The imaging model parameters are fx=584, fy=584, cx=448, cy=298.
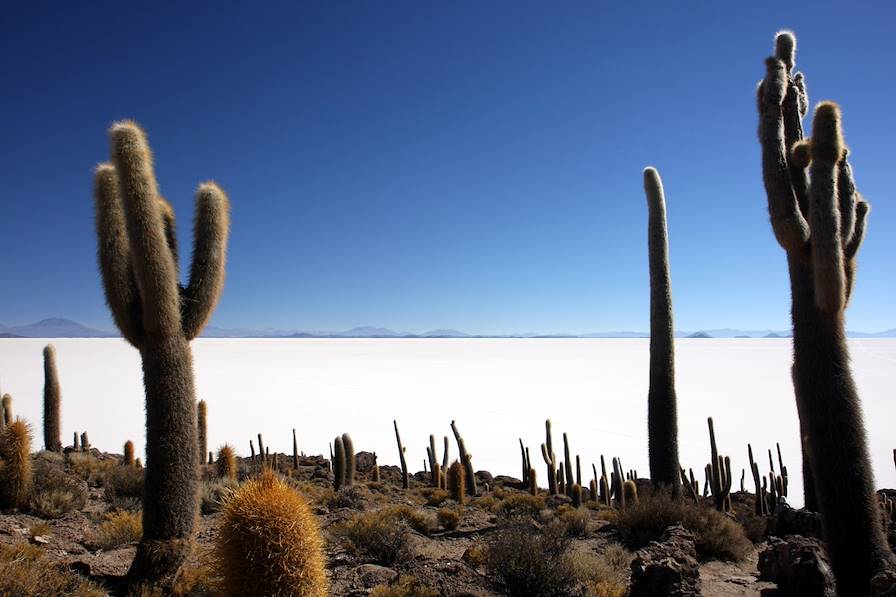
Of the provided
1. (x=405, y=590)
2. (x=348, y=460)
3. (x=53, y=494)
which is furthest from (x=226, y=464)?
(x=405, y=590)

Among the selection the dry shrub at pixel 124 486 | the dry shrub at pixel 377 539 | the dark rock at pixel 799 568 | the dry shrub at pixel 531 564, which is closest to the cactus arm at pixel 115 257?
the dry shrub at pixel 377 539

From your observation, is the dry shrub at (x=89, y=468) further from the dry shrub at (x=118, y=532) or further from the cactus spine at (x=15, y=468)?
the dry shrub at (x=118, y=532)

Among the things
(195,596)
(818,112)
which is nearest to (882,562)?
(818,112)

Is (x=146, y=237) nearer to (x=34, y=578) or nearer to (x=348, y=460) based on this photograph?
(x=34, y=578)

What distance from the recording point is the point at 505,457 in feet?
69.3

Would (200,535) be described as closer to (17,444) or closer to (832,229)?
(17,444)

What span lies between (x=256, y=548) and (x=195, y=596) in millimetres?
1859

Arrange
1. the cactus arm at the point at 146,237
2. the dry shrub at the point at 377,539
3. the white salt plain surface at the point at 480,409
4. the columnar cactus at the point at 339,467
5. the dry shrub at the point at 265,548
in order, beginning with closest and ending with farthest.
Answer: the dry shrub at the point at 265,548
the cactus arm at the point at 146,237
the dry shrub at the point at 377,539
the columnar cactus at the point at 339,467
the white salt plain surface at the point at 480,409

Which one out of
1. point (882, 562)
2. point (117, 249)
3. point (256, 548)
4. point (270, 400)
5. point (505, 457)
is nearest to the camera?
point (256, 548)

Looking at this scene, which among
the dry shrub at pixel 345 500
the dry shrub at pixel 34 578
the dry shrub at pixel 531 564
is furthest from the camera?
the dry shrub at pixel 345 500

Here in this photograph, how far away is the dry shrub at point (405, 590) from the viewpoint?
223 inches

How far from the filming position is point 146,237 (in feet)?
21.8

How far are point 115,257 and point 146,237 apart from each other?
0.60m

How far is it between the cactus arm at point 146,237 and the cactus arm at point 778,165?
7.14 m
